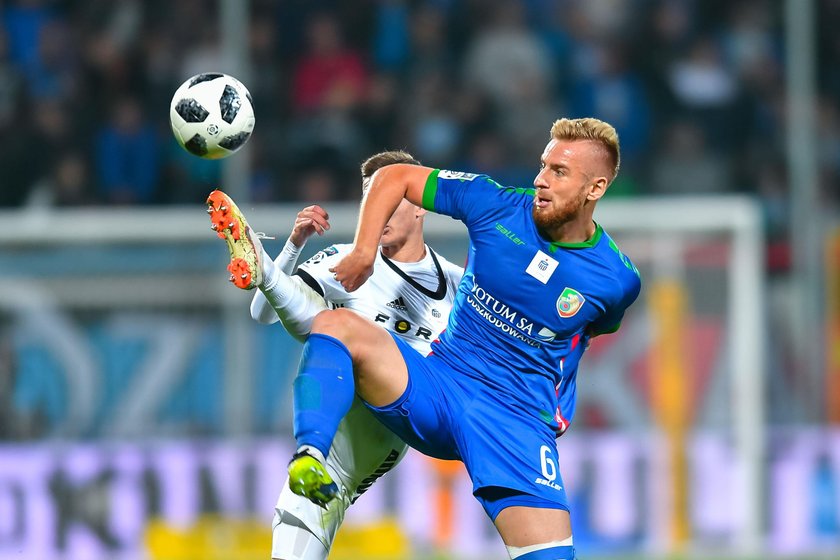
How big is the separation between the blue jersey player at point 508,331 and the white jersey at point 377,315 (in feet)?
1.45

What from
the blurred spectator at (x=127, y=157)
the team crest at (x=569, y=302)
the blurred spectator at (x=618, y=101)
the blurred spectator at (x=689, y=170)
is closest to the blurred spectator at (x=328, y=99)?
the blurred spectator at (x=127, y=157)

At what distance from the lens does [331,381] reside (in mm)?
A: 5488

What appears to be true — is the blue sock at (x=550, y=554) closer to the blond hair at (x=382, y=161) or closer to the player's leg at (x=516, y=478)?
the player's leg at (x=516, y=478)

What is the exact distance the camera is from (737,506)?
11008 millimetres

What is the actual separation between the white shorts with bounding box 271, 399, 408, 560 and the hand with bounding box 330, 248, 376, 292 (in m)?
0.91

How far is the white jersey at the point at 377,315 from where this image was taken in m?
6.33

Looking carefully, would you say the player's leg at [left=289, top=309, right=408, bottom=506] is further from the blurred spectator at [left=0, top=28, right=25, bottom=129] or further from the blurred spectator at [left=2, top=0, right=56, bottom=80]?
the blurred spectator at [left=2, top=0, right=56, bottom=80]

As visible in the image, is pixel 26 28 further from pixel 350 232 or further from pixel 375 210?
pixel 375 210

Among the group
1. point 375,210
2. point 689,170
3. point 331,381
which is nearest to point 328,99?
point 689,170

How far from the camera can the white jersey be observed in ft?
20.8

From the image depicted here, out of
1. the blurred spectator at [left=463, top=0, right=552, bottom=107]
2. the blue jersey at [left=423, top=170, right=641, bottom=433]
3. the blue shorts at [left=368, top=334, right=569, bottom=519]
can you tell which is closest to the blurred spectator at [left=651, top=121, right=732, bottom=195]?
the blurred spectator at [left=463, top=0, right=552, bottom=107]

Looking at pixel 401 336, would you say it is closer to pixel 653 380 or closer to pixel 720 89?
pixel 653 380

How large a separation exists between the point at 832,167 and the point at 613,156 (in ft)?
23.7

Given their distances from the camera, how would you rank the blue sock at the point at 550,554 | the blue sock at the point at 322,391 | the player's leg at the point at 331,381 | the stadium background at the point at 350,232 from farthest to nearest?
the stadium background at the point at 350,232 < the blue sock at the point at 550,554 < the blue sock at the point at 322,391 < the player's leg at the point at 331,381
